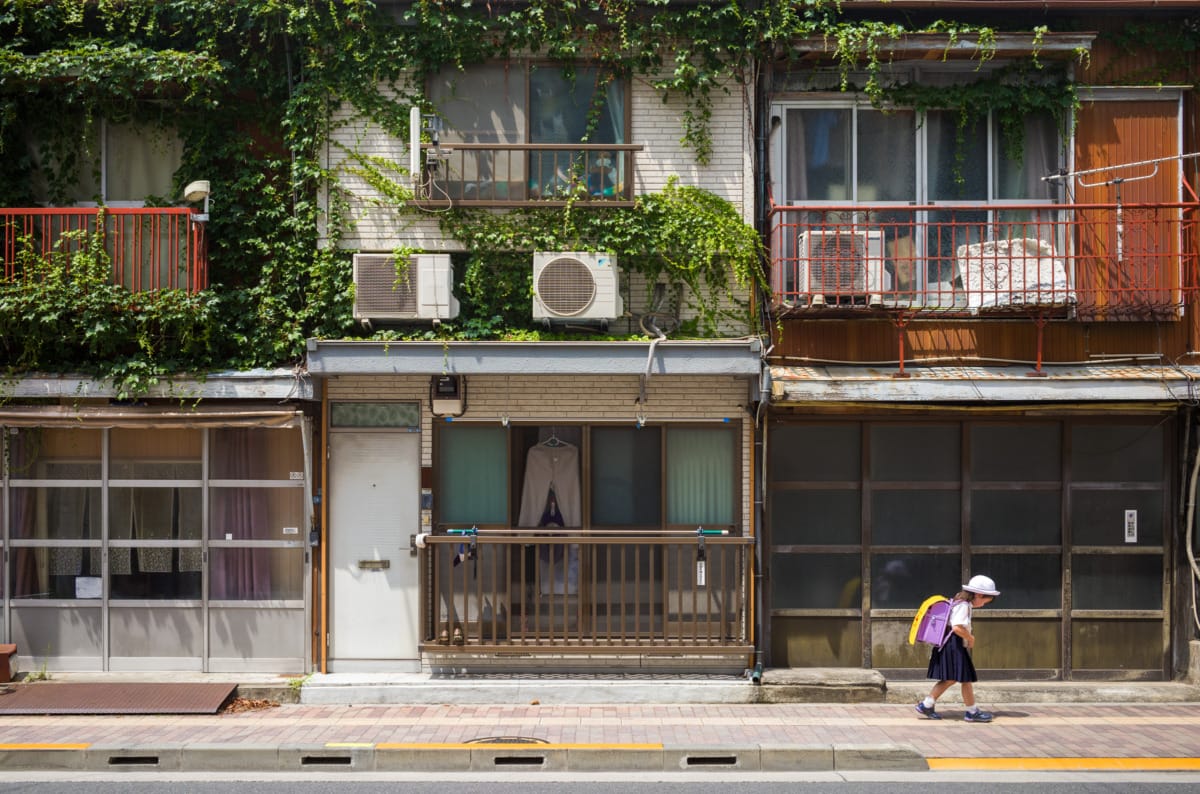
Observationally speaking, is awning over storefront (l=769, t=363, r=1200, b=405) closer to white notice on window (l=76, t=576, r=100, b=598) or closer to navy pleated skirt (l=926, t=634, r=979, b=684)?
navy pleated skirt (l=926, t=634, r=979, b=684)

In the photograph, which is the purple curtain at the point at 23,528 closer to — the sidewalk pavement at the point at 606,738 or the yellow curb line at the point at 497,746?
the sidewalk pavement at the point at 606,738

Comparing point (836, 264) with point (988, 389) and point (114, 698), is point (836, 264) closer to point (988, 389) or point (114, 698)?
point (988, 389)

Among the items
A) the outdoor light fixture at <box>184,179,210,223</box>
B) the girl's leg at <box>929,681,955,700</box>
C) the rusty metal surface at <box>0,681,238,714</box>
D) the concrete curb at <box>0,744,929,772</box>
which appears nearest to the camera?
the concrete curb at <box>0,744,929,772</box>

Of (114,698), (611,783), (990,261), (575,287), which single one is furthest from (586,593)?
(990,261)

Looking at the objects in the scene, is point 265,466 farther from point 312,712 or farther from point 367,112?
point 367,112

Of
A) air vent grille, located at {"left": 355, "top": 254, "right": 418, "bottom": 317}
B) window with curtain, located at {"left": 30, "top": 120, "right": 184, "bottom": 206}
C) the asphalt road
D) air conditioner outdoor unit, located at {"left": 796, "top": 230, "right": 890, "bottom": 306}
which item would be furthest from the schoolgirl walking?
window with curtain, located at {"left": 30, "top": 120, "right": 184, "bottom": 206}

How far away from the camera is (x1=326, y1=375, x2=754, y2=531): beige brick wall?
11359 millimetres

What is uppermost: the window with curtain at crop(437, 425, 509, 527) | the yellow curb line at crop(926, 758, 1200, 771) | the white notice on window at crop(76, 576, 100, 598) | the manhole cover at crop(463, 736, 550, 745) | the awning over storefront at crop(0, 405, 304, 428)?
the awning over storefront at crop(0, 405, 304, 428)

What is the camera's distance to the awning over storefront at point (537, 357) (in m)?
10.6

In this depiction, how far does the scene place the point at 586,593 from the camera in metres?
11.2

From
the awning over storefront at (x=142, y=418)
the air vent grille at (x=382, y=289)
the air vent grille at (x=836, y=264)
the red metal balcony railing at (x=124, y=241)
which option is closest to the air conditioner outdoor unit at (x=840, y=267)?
the air vent grille at (x=836, y=264)

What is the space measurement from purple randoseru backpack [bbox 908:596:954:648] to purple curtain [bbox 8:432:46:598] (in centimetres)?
939

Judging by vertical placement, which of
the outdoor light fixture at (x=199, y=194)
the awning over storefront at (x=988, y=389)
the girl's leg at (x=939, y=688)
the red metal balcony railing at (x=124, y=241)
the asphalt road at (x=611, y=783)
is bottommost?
the asphalt road at (x=611, y=783)

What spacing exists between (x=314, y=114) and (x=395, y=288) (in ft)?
7.10
